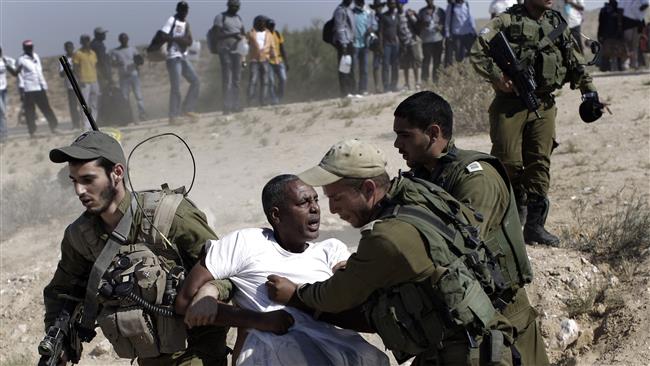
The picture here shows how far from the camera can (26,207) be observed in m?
10.7

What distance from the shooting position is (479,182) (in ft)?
10.3

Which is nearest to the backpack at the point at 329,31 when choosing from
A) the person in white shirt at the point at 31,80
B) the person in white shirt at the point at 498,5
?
the person in white shirt at the point at 498,5

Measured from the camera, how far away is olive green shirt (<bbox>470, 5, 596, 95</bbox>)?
544 cm

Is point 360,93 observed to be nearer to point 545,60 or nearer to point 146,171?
point 146,171

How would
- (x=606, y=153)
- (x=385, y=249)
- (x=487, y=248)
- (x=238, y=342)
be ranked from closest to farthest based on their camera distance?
(x=385, y=249), (x=487, y=248), (x=238, y=342), (x=606, y=153)

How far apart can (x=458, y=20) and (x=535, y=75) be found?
9.45 m

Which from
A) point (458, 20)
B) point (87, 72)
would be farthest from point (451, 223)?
point (87, 72)

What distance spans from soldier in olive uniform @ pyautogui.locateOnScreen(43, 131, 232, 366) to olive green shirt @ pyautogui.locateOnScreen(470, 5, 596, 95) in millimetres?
2589

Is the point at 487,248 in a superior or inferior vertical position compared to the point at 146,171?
superior

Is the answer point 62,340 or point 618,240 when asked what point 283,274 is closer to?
point 62,340

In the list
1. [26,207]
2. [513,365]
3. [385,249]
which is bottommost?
[26,207]

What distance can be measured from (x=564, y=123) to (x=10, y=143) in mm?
9601

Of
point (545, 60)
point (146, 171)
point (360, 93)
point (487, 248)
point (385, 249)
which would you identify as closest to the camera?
point (385, 249)

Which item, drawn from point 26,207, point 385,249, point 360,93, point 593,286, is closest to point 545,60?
point 593,286
